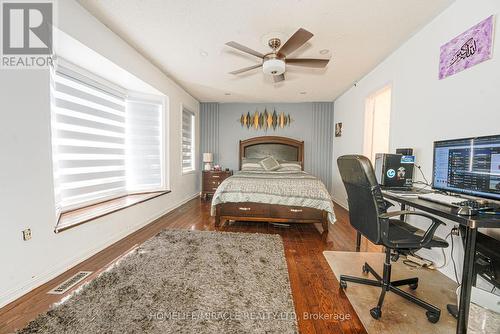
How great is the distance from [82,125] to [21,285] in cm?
179

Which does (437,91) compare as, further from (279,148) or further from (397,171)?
(279,148)

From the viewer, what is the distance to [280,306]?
1.48m

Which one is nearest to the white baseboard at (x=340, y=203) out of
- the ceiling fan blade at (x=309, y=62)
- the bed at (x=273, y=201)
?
the bed at (x=273, y=201)

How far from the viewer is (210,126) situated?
18.3ft

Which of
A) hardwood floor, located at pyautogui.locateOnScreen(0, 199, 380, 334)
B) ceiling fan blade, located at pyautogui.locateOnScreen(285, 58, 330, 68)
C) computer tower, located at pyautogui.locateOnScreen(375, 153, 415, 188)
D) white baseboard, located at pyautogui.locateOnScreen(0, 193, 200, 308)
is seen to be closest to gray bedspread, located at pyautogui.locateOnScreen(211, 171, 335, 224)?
hardwood floor, located at pyautogui.locateOnScreen(0, 199, 380, 334)

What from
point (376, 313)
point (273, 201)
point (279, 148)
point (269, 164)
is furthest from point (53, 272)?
point (279, 148)

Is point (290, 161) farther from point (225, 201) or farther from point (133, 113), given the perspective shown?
point (133, 113)

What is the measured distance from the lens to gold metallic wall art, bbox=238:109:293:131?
5.36 metres

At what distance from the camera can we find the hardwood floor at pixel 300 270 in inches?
53.9

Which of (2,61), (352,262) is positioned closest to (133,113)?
(2,61)

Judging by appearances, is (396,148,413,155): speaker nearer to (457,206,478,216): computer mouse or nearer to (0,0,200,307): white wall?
(457,206,478,216): computer mouse

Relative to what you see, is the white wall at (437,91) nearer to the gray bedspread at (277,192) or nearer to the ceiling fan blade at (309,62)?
the ceiling fan blade at (309,62)

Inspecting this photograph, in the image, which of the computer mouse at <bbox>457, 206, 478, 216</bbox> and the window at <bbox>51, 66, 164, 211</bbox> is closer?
Answer: the computer mouse at <bbox>457, 206, 478, 216</bbox>

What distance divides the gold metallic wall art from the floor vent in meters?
4.39
